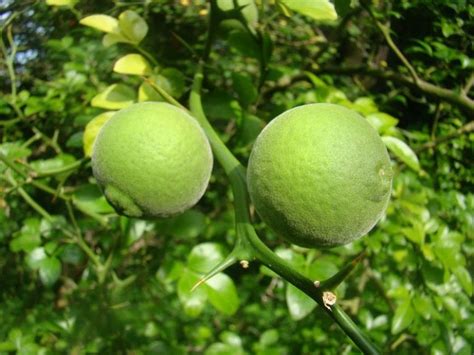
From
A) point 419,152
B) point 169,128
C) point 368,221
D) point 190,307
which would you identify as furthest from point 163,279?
point 419,152

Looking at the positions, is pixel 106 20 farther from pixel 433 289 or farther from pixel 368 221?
pixel 433 289

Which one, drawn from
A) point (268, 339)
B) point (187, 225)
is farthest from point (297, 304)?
point (268, 339)

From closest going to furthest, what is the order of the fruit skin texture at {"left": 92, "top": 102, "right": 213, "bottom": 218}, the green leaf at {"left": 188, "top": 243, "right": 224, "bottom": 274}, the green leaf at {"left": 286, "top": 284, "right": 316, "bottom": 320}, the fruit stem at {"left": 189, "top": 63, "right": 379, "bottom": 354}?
the fruit stem at {"left": 189, "top": 63, "right": 379, "bottom": 354}, the fruit skin texture at {"left": 92, "top": 102, "right": 213, "bottom": 218}, the green leaf at {"left": 286, "top": 284, "right": 316, "bottom": 320}, the green leaf at {"left": 188, "top": 243, "right": 224, "bottom": 274}

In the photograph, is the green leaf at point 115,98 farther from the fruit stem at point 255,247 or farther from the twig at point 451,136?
the twig at point 451,136

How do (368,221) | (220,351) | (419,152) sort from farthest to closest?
1. (419,152)
2. (220,351)
3. (368,221)

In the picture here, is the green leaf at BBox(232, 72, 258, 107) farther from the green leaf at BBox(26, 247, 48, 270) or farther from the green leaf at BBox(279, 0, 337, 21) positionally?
the green leaf at BBox(26, 247, 48, 270)

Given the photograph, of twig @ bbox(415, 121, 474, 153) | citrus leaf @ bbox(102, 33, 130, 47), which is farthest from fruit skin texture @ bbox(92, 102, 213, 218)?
twig @ bbox(415, 121, 474, 153)
